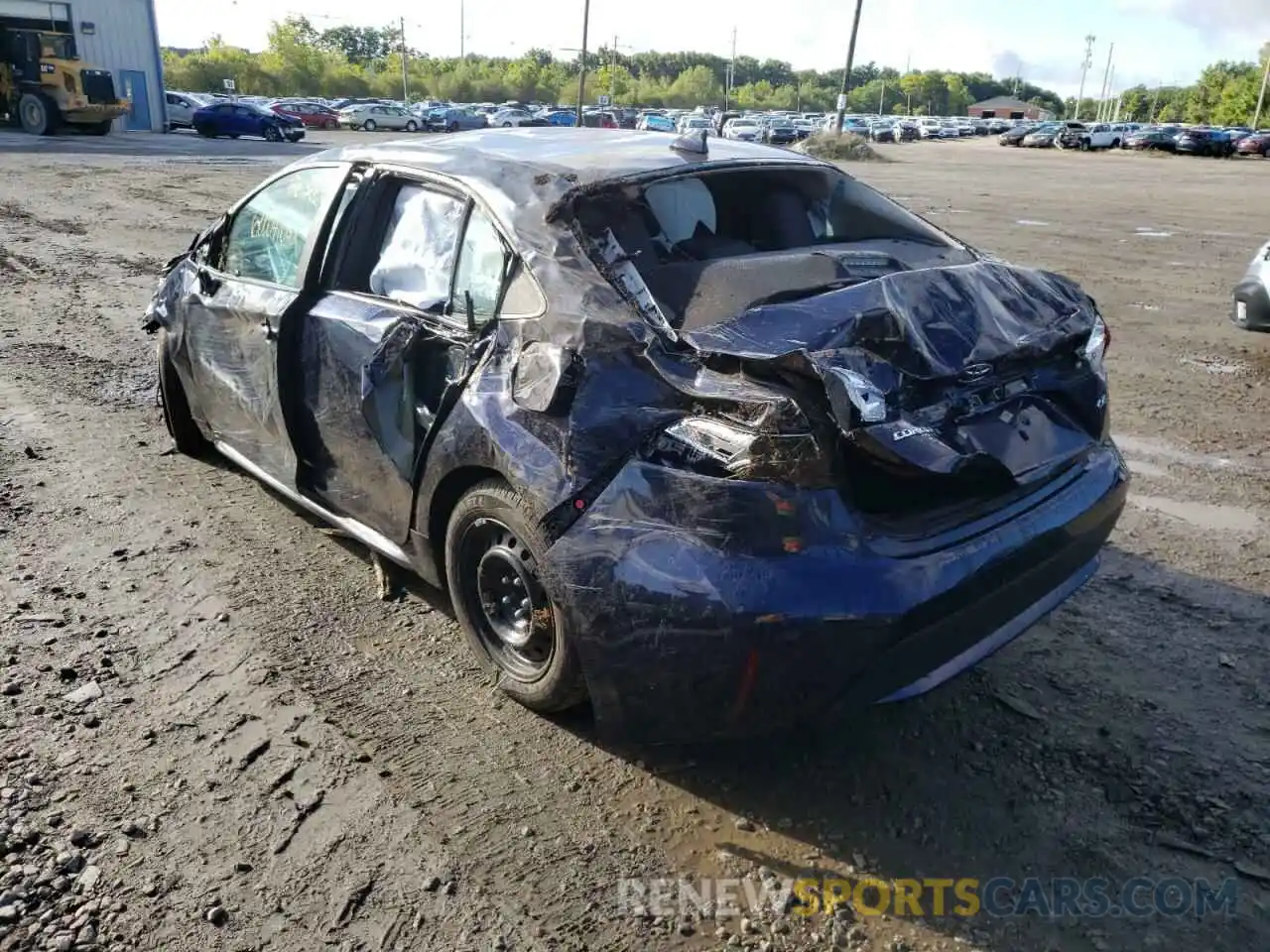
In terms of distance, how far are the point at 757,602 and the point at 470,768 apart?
43.1 inches

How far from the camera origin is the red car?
54500 mm

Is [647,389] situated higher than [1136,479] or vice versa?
[647,389]

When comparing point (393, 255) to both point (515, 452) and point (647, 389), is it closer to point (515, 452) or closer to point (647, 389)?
point (515, 452)

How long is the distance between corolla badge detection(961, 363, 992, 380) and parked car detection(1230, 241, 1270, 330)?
6.13 metres

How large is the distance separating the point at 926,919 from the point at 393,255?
2.68 m

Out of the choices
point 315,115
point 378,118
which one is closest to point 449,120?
point 378,118

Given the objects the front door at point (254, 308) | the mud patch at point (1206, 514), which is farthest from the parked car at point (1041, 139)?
the front door at point (254, 308)

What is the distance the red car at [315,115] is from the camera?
5450 cm

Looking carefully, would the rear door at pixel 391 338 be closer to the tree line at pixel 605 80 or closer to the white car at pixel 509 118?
the white car at pixel 509 118

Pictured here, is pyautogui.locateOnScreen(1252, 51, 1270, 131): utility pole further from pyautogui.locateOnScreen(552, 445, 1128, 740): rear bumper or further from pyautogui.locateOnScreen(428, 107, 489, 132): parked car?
pyautogui.locateOnScreen(552, 445, 1128, 740): rear bumper

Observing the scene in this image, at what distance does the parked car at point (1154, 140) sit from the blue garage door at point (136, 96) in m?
50.8

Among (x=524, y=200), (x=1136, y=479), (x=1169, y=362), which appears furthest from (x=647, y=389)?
(x=1169, y=362)

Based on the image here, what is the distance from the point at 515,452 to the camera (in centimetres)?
276

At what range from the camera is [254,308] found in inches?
157
